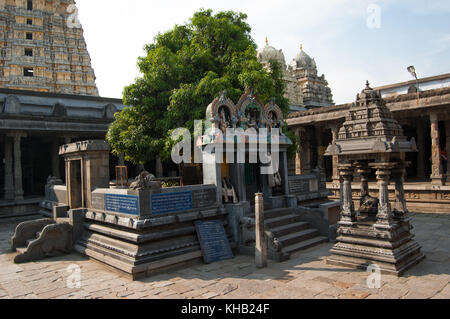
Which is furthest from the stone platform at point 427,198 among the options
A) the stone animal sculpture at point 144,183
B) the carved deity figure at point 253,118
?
the stone animal sculpture at point 144,183

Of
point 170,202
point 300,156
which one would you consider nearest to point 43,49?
point 300,156

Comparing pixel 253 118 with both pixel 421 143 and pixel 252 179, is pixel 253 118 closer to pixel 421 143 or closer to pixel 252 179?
pixel 252 179

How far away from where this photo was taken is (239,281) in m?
7.82

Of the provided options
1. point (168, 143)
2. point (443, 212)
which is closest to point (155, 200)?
point (168, 143)

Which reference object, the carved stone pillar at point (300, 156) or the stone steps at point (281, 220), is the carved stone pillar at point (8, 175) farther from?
the carved stone pillar at point (300, 156)

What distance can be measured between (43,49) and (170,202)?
32554 mm

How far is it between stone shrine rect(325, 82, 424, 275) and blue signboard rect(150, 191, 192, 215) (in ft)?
13.7

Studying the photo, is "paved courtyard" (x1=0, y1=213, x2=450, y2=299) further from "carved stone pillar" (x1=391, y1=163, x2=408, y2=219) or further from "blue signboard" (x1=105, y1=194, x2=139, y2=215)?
"blue signboard" (x1=105, y1=194, x2=139, y2=215)

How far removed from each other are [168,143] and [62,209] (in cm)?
462

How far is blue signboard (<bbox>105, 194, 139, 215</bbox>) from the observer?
29.6 ft

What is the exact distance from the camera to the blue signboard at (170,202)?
916 cm

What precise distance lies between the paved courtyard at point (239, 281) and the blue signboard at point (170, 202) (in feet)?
5.45

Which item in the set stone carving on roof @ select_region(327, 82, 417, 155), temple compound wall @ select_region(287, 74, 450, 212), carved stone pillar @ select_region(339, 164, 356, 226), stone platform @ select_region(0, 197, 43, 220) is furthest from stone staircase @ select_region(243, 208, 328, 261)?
stone platform @ select_region(0, 197, 43, 220)
